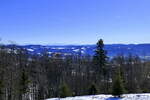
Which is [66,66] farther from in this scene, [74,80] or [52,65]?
[74,80]

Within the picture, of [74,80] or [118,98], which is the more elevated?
[118,98]

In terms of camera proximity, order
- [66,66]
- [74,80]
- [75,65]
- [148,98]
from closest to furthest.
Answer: [148,98], [74,80], [66,66], [75,65]

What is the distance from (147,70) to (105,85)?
3678cm

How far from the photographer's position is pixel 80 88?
80625 millimetres

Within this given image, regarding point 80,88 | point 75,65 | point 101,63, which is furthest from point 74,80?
point 101,63

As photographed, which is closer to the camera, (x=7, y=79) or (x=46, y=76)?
(x=7, y=79)

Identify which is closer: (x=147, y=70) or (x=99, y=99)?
(x=99, y=99)

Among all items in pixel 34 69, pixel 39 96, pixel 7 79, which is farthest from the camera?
pixel 34 69

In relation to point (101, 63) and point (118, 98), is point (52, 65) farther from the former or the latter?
point (118, 98)

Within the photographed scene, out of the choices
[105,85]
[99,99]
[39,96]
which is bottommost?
[39,96]

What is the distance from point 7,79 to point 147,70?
2084 inches

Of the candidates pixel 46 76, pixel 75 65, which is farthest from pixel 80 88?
pixel 75 65

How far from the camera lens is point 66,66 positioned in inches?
4021

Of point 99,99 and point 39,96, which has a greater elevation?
point 99,99
